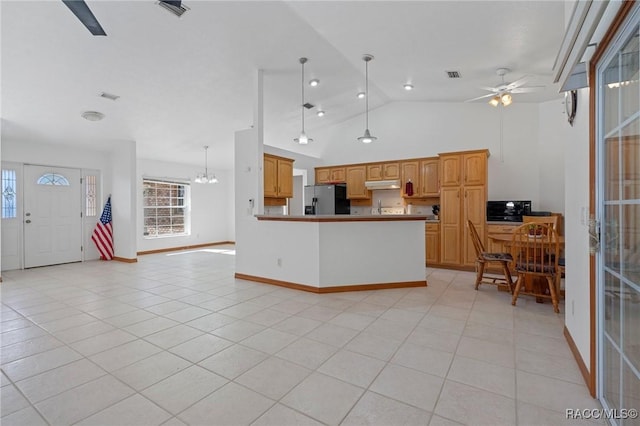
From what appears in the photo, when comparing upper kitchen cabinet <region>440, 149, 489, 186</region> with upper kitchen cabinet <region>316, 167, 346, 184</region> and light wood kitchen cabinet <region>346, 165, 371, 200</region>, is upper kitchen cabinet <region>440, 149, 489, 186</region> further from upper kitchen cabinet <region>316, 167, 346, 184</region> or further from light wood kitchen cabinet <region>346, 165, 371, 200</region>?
upper kitchen cabinet <region>316, 167, 346, 184</region>

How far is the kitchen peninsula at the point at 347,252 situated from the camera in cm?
402

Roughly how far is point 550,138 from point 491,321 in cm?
418

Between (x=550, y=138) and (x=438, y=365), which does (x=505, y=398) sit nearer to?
(x=438, y=365)

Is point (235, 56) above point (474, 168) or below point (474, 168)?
above

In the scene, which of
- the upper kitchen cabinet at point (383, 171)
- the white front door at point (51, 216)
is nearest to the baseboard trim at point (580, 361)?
the upper kitchen cabinet at point (383, 171)

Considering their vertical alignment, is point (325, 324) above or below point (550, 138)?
below

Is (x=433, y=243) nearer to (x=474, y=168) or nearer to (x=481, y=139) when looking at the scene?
(x=474, y=168)

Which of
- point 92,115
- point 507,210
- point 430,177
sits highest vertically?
point 92,115

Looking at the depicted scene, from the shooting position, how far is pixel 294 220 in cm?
418

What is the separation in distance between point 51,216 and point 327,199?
19.3 ft

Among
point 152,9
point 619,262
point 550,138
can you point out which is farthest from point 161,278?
point 550,138

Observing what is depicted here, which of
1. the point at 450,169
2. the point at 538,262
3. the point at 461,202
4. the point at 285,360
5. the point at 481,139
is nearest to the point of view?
the point at 285,360

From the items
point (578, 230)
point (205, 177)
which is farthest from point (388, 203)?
point (205, 177)

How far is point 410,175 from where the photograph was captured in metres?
6.36
